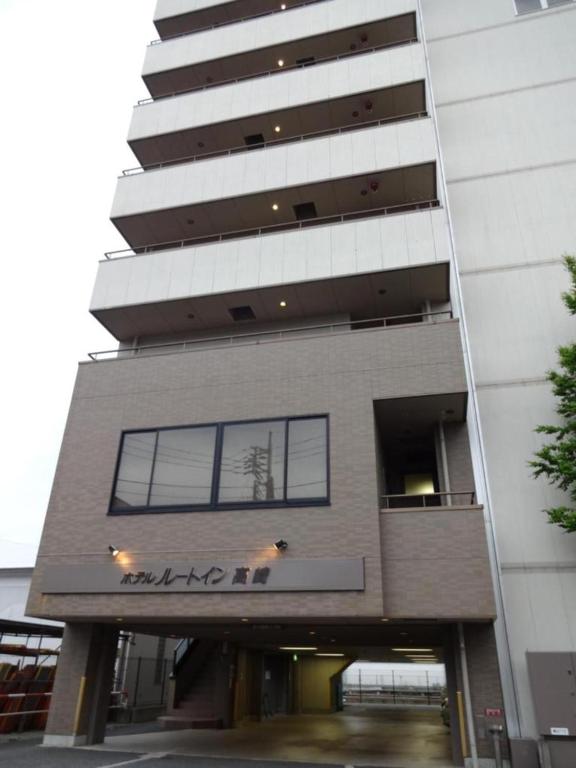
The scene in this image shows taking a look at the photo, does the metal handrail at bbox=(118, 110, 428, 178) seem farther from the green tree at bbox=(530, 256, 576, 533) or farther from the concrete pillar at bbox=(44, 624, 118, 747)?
the concrete pillar at bbox=(44, 624, 118, 747)

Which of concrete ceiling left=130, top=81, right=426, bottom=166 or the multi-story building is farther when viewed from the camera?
concrete ceiling left=130, top=81, right=426, bottom=166

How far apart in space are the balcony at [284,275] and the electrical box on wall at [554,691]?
9.19m

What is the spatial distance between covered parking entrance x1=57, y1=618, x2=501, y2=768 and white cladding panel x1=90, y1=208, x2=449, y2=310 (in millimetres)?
8772

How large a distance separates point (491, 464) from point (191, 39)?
19570 mm

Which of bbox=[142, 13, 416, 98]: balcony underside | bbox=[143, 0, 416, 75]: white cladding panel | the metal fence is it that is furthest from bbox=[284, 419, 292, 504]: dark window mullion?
the metal fence

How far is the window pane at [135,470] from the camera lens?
1291 centimetres

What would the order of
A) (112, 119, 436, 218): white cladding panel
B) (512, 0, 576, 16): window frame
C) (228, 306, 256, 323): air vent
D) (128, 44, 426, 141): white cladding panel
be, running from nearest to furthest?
(228, 306, 256, 323): air vent < (112, 119, 436, 218): white cladding panel < (128, 44, 426, 141): white cladding panel < (512, 0, 576, 16): window frame

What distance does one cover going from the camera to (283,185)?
1700 cm

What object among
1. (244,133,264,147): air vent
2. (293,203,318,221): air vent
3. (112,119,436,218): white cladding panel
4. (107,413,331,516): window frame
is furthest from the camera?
(244,133,264,147): air vent

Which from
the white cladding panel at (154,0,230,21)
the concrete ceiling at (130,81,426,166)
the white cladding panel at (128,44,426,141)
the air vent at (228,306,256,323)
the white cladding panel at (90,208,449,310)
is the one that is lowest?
the air vent at (228,306,256,323)

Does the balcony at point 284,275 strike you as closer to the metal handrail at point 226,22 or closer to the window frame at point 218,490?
the window frame at point 218,490

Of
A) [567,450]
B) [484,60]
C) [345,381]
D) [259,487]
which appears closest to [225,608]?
[259,487]

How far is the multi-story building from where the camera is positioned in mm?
11117

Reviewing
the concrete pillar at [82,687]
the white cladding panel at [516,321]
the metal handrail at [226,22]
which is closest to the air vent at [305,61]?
the metal handrail at [226,22]
